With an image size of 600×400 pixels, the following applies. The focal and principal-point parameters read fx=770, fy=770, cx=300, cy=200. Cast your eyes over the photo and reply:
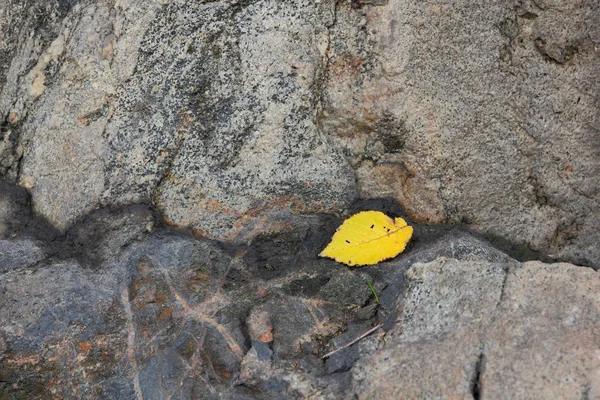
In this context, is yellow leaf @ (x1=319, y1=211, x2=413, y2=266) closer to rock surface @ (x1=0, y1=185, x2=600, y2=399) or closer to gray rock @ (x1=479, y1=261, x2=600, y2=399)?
rock surface @ (x1=0, y1=185, x2=600, y2=399)

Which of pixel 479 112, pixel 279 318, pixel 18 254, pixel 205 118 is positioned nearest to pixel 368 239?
pixel 279 318

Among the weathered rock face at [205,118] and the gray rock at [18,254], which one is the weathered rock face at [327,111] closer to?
the weathered rock face at [205,118]

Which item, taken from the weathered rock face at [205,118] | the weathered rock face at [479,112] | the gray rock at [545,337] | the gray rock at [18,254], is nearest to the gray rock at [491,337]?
the gray rock at [545,337]

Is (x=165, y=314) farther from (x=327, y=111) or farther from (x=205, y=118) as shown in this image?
(x=327, y=111)

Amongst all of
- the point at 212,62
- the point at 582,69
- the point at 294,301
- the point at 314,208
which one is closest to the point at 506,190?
the point at 582,69

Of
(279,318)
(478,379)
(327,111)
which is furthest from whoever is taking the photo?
(327,111)
